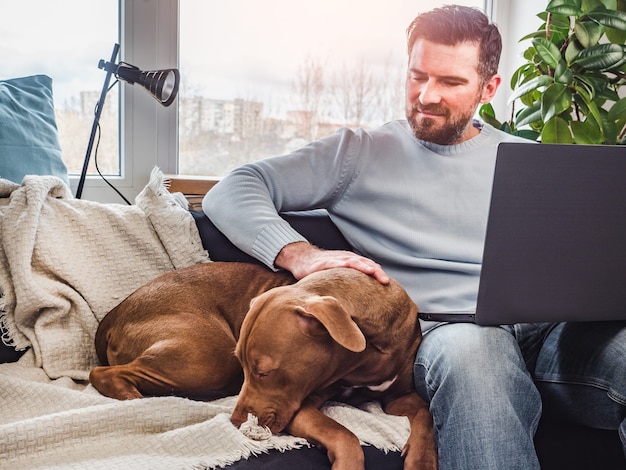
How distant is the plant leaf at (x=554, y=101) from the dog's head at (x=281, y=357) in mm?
1549

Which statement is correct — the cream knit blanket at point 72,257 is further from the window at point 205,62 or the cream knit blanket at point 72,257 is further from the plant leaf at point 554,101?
the plant leaf at point 554,101

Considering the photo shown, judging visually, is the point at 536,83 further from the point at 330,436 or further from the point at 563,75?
the point at 330,436

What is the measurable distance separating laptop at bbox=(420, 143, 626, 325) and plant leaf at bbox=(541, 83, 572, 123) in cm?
129

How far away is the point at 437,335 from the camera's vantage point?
164cm

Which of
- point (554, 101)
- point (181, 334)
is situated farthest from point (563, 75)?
point (181, 334)

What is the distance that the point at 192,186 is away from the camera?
8.64ft

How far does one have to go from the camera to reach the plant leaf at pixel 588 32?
261 cm

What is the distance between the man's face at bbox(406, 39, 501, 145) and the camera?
2008 millimetres

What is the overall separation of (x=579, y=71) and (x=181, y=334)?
1932mm

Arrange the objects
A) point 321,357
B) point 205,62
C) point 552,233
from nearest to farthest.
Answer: point 552,233
point 321,357
point 205,62

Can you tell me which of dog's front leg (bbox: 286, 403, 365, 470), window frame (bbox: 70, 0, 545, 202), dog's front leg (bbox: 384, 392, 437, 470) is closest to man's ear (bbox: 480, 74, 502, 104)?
dog's front leg (bbox: 384, 392, 437, 470)

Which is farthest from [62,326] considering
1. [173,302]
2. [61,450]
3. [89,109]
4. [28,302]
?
[89,109]

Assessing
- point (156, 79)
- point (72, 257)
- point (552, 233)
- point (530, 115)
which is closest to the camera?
point (552, 233)

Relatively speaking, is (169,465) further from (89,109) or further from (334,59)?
(334,59)
